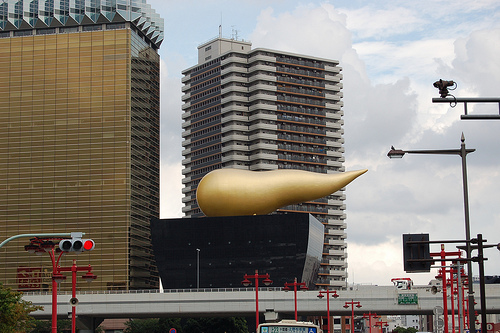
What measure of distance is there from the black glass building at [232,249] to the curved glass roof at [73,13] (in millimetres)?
61445

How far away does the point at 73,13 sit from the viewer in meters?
158

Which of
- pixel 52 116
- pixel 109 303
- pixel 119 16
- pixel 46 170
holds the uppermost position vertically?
pixel 119 16

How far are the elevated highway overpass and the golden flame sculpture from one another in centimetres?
1054

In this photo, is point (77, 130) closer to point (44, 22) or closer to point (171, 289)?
point (44, 22)

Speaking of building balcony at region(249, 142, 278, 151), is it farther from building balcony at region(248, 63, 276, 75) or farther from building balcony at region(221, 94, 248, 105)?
building balcony at region(248, 63, 276, 75)

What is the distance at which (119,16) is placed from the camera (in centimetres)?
15612

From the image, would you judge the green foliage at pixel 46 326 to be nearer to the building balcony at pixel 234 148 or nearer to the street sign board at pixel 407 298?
the building balcony at pixel 234 148

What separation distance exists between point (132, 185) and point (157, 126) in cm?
1873

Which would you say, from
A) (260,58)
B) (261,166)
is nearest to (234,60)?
(260,58)

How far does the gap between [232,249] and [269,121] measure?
216 feet

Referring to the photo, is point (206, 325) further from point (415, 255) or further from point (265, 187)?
point (415, 255)

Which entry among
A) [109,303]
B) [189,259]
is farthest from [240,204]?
[109,303]

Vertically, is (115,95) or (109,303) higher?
(115,95)

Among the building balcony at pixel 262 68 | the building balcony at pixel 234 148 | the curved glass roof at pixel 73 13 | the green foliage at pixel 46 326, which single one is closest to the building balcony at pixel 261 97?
the building balcony at pixel 262 68
